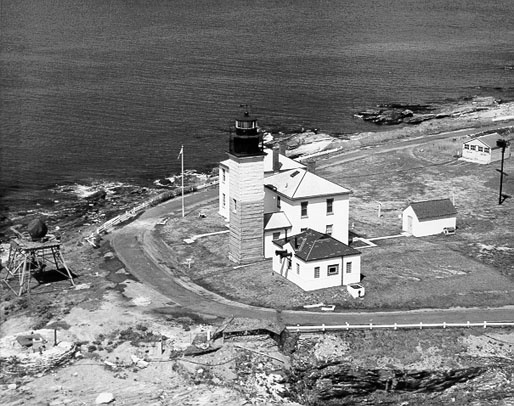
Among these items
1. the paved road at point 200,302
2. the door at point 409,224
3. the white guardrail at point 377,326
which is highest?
the door at point 409,224

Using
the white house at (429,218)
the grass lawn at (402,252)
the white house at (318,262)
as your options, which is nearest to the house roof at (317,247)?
the white house at (318,262)

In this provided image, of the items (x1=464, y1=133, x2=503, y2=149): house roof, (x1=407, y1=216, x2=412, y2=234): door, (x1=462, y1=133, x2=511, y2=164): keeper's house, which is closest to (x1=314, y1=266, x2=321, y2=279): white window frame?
(x1=407, y1=216, x2=412, y2=234): door

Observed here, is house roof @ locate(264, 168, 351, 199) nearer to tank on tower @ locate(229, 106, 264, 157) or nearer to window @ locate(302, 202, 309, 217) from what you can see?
window @ locate(302, 202, 309, 217)

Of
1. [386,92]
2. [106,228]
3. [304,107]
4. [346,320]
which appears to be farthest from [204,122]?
[346,320]

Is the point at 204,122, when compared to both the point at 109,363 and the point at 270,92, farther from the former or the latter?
the point at 109,363

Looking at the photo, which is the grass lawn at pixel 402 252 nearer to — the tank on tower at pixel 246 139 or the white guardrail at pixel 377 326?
the white guardrail at pixel 377 326

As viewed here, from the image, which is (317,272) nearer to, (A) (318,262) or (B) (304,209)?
(A) (318,262)
